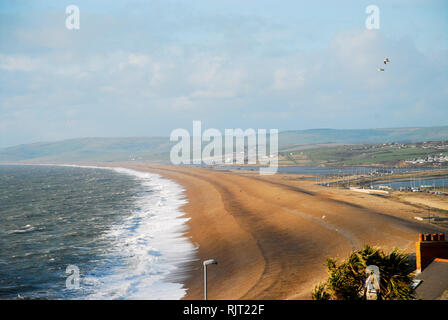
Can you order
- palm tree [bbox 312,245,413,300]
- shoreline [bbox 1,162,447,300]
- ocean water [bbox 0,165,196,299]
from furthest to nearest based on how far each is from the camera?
ocean water [bbox 0,165,196,299] < shoreline [bbox 1,162,447,300] < palm tree [bbox 312,245,413,300]

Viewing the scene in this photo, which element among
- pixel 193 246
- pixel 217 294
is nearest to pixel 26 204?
pixel 193 246

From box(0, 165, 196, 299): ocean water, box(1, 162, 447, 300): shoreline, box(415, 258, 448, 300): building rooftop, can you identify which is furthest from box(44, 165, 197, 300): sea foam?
box(415, 258, 448, 300): building rooftop

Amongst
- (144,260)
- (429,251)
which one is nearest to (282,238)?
(144,260)

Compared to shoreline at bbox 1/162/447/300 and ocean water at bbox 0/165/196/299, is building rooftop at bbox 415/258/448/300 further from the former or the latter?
ocean water at bbox 0/165/196/299

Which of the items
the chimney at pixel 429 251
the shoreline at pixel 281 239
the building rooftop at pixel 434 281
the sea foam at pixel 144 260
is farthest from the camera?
the sea foam at pixel 144 260

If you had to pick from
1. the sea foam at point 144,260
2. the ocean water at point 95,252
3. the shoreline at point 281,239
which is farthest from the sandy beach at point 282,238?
the ocean water at point 95,252

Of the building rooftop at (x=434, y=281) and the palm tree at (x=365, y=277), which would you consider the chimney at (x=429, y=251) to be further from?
the palm tree at (x=365, y=277)

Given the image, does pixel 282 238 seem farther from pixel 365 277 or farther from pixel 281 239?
pixel 365 277
